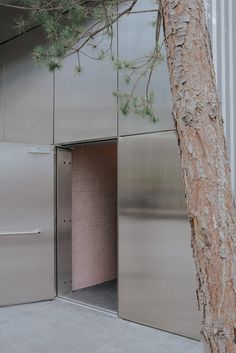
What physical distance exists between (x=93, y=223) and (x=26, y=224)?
111 cm

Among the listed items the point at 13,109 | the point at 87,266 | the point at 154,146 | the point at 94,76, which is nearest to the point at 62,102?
the point at 94,76

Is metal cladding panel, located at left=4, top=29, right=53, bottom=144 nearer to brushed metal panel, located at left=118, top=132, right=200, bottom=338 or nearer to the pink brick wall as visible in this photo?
the pink brick wall

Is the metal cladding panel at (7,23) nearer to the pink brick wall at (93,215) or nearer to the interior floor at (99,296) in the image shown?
the pink brick wall at (93,215)

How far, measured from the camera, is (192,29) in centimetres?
159

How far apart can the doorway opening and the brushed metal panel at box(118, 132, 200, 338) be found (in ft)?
3.39

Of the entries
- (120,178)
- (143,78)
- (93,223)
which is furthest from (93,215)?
(143,78)

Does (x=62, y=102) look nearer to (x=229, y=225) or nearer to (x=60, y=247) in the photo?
(x=60, y=247)

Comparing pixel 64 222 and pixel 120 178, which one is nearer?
pixel 120 178

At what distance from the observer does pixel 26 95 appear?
18.0ft

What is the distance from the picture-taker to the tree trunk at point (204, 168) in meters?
1.41

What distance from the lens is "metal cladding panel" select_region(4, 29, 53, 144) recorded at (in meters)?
5.19

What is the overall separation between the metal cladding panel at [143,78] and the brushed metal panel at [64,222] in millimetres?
1229

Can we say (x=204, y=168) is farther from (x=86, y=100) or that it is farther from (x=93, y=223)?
(x=93, y=223)

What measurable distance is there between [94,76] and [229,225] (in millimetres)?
3480
